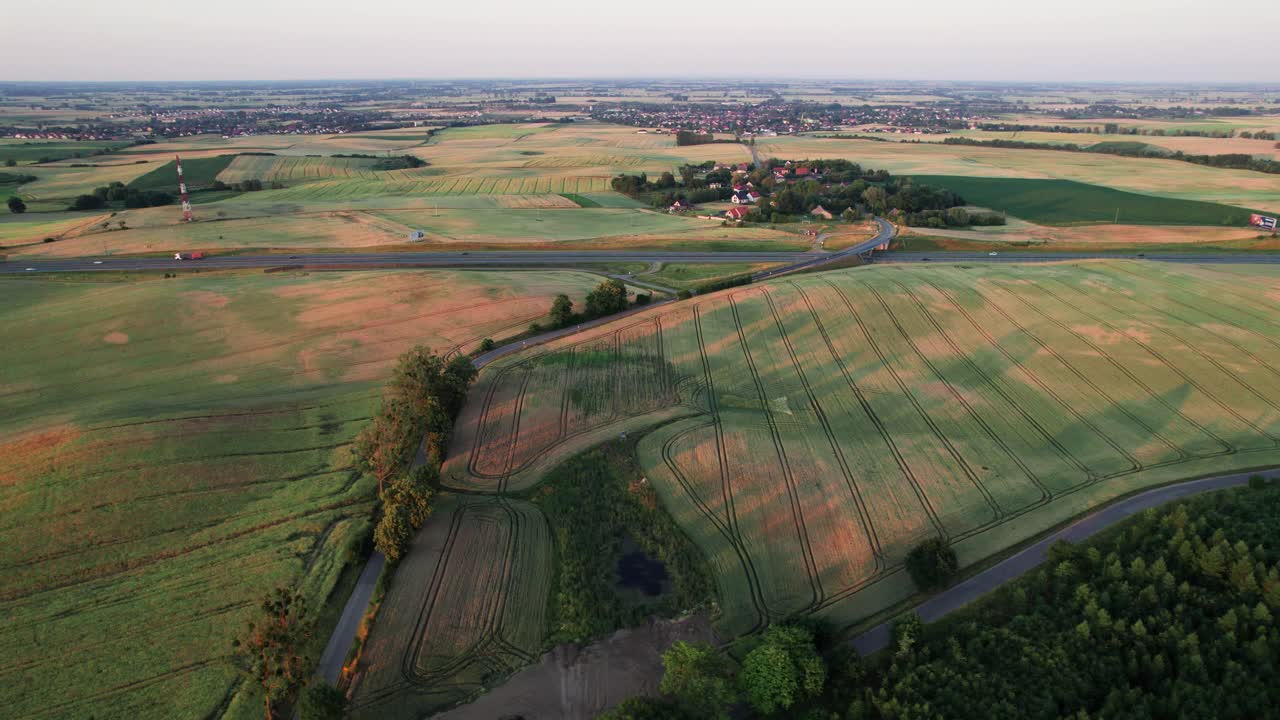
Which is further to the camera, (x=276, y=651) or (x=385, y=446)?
(x=385, y=446)

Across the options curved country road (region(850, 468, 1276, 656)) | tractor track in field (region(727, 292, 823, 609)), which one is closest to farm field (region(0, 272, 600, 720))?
tractor track in field (region(727, 292, 823, 609))

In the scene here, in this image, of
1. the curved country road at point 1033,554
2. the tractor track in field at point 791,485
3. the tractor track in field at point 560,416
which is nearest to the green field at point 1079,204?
the tractor track in field at point 791,485

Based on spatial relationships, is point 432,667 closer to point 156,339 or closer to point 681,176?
point 156,339

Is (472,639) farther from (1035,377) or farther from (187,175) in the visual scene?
(187,175)

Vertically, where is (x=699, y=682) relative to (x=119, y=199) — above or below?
below

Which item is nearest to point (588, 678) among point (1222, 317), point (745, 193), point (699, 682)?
point (699, 682)
